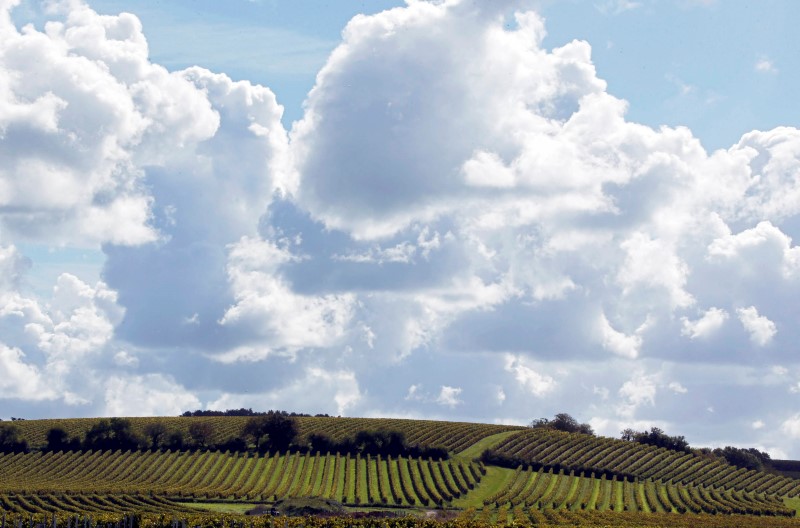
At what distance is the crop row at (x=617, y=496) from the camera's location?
131 metres

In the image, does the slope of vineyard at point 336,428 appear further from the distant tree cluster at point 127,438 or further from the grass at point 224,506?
the grass at point 224,506

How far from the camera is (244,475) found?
14925 cm

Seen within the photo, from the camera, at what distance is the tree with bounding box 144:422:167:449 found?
170500 millimetres

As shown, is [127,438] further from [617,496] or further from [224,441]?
[617,496]

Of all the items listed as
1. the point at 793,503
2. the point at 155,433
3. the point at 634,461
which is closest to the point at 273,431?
the point at 155,433

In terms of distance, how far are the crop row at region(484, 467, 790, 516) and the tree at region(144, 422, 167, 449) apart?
5757 cm

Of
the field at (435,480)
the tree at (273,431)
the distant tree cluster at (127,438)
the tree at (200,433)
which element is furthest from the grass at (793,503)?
the tree at (200,433)

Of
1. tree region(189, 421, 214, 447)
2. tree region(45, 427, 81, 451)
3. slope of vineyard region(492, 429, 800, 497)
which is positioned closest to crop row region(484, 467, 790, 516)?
slope of vineyard region(492, 429, 800, 497)

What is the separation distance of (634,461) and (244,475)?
59350mm

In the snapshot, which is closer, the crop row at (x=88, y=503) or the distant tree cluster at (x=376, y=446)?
the crop row at (x=88, y=503)

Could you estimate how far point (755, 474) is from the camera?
170250mm

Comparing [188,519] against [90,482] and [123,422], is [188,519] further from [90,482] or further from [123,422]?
[123,422]

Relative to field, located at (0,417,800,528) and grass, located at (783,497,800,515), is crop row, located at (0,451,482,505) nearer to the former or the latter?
field, located at (0,417,800,528)

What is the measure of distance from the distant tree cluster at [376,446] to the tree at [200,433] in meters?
16.8
